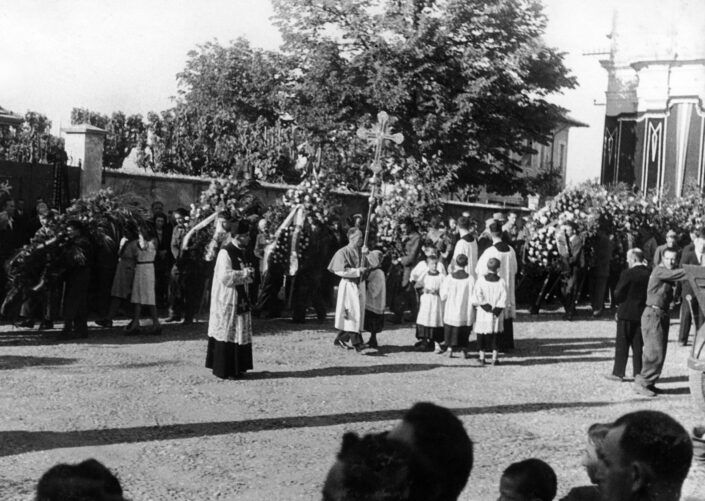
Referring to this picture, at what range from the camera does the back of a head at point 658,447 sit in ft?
11.4

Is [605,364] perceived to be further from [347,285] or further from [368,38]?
[368,38]

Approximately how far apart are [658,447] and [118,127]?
5262 centimetres

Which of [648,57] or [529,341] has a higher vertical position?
[648,57]

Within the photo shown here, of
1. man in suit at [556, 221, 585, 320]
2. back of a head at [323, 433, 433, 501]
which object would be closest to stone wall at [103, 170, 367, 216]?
man in suit at [556, 221, 585, 320]

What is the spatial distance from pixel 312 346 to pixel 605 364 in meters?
4.00

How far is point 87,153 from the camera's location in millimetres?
18062

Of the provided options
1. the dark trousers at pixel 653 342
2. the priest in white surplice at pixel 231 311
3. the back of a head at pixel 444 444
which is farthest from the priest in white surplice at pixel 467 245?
the back of a head at pixel 444 444

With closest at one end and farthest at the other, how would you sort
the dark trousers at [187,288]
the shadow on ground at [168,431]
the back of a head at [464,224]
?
the shadow on ground at [168,431] → the back of a head at [464,224] → the dark trousers at [187,288]

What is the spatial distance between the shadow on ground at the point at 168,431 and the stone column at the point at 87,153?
9812 millimetres

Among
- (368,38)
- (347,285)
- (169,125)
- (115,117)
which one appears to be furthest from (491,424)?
(115,117)

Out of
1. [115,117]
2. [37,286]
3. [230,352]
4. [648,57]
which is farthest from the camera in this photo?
[115,117]

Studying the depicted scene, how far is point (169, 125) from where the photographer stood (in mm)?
40812

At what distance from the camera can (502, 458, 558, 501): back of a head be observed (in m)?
4.25

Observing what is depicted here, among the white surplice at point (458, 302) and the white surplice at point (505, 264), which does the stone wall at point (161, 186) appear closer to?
the white surplice at point (505, 264)
